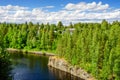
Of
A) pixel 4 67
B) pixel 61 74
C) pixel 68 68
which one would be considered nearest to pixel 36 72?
pixel 61 74

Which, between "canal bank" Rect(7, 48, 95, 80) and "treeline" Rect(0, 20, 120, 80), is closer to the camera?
"treeline" Rect(0, 20, 120, 80)

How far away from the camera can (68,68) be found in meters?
95.4

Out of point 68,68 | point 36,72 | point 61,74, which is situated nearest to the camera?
point 61,74

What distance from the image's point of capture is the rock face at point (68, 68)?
84656 mm

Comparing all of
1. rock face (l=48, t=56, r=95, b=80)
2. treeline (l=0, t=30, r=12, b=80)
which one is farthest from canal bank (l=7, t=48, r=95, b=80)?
treeline (l=0, t=30, r=12, b=80)

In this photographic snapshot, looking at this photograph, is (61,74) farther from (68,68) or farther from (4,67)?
(4,67)

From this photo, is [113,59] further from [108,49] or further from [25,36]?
[25,36]

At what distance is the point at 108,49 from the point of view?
7575cm

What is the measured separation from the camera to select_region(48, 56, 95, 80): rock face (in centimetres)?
8466

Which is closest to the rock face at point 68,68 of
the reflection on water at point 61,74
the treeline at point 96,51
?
the treeline at point 96,51

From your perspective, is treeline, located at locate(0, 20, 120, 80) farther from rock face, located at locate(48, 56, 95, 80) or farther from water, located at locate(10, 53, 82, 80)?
water, located at locate(10, 53, 82, 80)

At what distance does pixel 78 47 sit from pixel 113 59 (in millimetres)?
28277

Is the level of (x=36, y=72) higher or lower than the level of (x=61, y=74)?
higher

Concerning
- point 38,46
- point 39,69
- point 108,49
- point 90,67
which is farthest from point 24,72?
point 38,46
